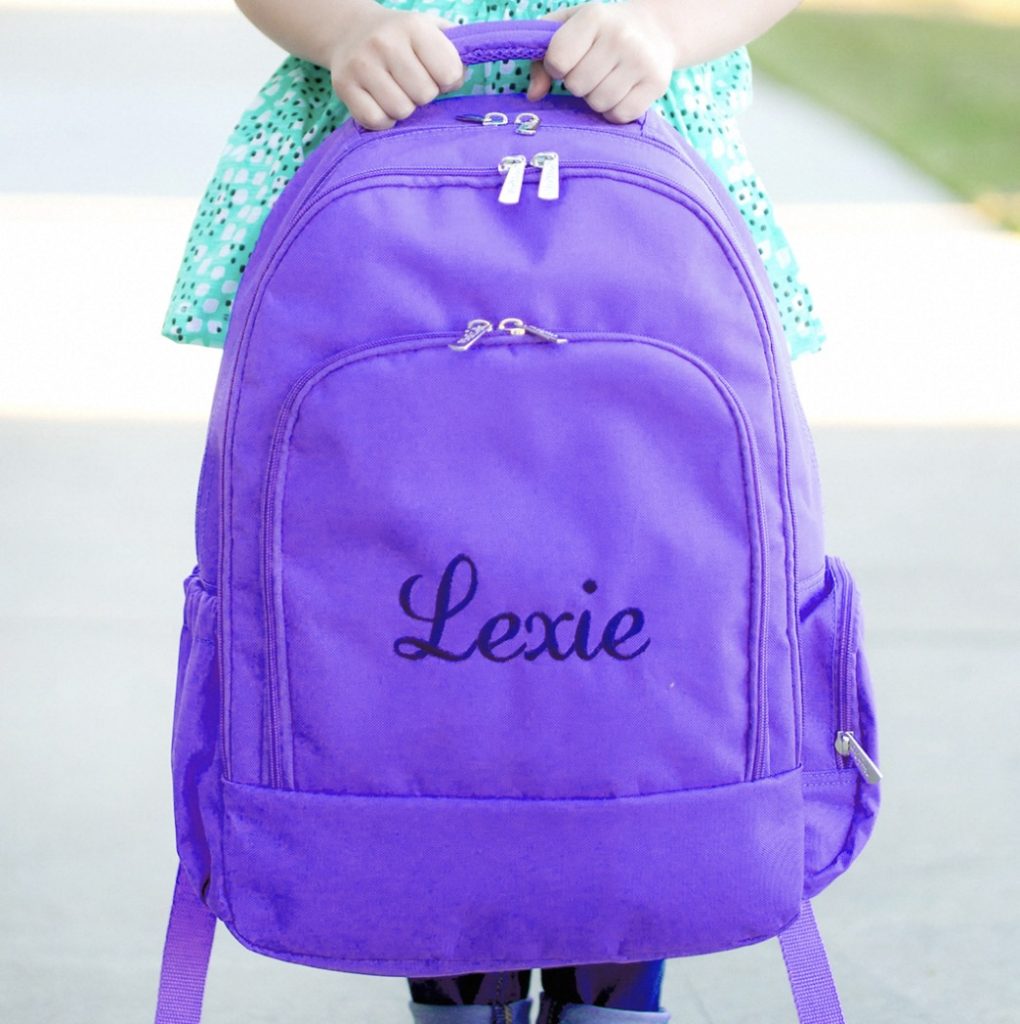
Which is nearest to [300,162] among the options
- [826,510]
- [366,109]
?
[366,109]

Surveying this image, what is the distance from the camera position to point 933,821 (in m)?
1.69

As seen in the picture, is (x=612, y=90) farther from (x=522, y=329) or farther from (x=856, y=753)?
(x=856, y=753)

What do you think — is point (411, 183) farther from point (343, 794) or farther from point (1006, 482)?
point (1006, 482)

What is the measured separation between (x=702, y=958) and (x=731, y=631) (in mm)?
542

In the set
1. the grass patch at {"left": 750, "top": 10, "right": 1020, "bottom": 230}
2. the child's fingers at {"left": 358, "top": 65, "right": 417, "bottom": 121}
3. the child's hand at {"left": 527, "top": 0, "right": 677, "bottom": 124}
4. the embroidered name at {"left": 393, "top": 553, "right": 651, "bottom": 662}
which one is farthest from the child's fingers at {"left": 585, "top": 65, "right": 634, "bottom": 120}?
the grass patch at {"left": 750, "top": 10, "right": 1020, "bottom": 230}

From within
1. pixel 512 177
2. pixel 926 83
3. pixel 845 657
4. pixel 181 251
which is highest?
pixel 926 83

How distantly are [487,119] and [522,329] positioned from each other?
14 centimetres

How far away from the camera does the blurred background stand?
1.50 meters

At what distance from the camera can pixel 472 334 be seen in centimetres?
100

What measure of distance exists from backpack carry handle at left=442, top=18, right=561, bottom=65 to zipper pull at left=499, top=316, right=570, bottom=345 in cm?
16

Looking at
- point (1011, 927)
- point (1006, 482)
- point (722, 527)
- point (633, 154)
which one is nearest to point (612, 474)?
point (722, 527)

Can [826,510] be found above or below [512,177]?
below

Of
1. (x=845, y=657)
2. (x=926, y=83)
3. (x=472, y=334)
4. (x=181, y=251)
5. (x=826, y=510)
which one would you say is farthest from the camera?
(x=926, y=83)

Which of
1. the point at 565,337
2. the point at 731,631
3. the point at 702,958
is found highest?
the point at 565,337
